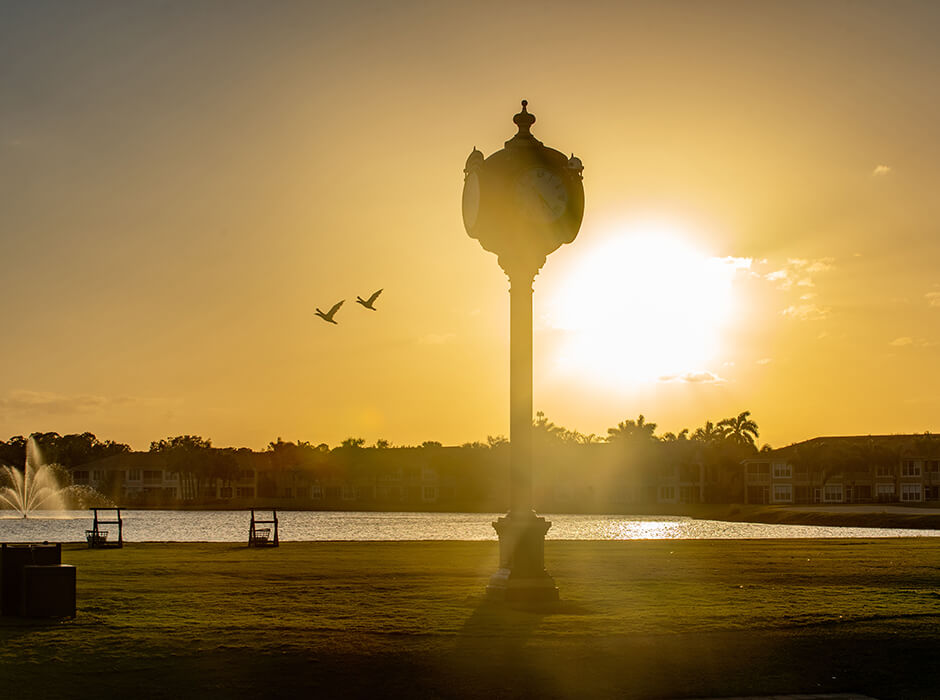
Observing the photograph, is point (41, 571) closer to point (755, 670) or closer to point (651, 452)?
point (755, 670)

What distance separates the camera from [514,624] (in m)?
14.2

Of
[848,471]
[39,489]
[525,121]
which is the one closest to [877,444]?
[848,471]

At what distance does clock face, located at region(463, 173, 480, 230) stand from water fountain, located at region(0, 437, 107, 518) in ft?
346

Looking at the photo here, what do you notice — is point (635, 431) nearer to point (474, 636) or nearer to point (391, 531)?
point (391, 531)

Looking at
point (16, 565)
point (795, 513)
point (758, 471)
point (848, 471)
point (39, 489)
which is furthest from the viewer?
point (39, 489)

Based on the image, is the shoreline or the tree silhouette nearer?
the shoreline

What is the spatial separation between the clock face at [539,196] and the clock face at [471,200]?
0.65 meters

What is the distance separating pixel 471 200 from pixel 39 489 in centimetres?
14674

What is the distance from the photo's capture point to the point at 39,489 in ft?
498

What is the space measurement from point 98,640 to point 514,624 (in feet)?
16.1

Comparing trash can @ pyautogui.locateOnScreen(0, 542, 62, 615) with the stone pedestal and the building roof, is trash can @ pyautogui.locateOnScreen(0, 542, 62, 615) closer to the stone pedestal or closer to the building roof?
the stone pedestal

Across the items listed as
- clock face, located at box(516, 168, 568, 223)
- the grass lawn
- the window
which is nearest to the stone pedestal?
the grass lawn

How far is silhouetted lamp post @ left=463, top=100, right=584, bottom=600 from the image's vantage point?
55.1 feet

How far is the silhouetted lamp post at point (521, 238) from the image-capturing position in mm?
16781
